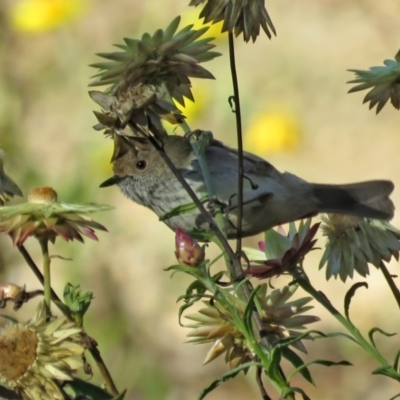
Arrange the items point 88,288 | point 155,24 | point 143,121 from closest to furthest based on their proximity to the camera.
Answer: point 143,121 → point 88,288 → point 155,24

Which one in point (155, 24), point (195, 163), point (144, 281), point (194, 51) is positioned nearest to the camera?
point (194, 51)

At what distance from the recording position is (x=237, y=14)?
1.34 meters

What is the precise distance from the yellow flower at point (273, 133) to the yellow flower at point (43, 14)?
105cm

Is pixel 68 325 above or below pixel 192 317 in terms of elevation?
below

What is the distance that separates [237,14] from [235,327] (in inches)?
17.0

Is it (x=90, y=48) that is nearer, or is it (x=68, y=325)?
(x=68, y=325)

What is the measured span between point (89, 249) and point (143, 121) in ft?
9.69

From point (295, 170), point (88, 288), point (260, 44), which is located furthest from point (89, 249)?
point (260, 44)

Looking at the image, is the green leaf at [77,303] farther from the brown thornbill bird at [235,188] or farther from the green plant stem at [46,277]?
the brown thornbill bird at [235,188]

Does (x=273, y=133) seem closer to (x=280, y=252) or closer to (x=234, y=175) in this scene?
(x=234, y=175)

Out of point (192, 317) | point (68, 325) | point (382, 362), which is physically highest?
point (382, 362)

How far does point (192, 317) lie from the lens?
4.51ft

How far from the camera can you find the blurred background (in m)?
3.92

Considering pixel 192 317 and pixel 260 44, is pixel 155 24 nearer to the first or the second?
pixel 260 44
